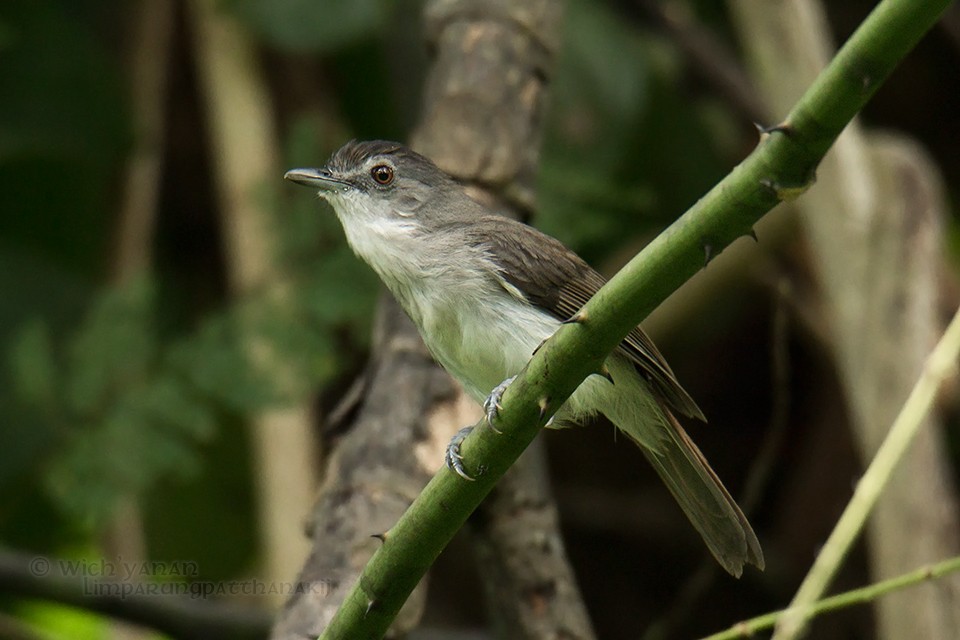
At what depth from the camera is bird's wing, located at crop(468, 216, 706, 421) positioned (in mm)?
2855

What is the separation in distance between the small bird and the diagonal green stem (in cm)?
86

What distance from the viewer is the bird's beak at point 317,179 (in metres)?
3.27

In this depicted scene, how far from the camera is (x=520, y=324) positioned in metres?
2.82

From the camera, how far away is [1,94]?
4.71 meters

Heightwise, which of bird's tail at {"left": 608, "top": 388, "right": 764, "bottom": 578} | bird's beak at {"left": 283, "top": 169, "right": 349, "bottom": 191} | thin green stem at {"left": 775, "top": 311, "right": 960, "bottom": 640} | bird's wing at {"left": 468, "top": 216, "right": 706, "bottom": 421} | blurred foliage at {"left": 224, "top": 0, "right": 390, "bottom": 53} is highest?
thin green stem at {"left": 775, "top": 311, "right": 960, "bottom": 640}

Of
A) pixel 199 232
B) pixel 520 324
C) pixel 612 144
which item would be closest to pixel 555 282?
pixel 520 324

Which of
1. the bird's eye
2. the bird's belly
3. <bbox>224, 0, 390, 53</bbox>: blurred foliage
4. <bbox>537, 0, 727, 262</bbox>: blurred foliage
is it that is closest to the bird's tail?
the bird's belly

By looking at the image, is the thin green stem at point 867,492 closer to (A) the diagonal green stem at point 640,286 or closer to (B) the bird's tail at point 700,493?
(A) the diagonal green stem at point 640,286

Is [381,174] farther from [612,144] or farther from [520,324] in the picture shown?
[612,144]

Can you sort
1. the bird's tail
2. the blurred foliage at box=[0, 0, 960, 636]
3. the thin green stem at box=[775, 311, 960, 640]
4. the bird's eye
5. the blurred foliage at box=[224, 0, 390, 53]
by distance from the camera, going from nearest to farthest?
the thin green stem at box=[775, 311, 960, 640], the bird's tail, the bird's eye, the blurred foliage at box=[0, 0, 960, 636], the blurred foliage at box=[224, 0, 390, 53]

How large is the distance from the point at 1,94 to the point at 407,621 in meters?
3.03

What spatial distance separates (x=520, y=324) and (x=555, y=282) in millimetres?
169

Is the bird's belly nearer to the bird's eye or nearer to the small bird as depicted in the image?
the small bird

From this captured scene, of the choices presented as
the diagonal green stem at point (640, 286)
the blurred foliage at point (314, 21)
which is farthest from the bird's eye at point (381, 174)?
the diagonal green stem at point (640, 286)
